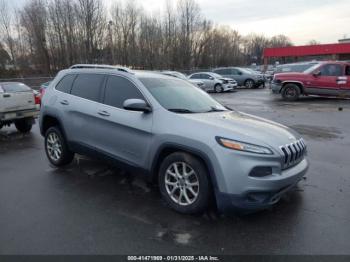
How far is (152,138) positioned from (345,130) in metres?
7.18

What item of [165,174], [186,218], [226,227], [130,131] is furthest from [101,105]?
[226,227]

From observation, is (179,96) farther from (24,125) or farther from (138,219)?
(24,125)

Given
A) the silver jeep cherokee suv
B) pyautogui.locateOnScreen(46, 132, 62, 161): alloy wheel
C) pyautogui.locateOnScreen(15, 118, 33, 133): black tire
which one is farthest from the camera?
pyautogui.locateOnScreen(15, 118, 33, 133): black tire

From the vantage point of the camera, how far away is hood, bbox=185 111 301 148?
3484 millimetres

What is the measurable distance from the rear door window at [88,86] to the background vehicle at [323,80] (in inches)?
511

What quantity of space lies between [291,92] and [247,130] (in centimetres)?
1355

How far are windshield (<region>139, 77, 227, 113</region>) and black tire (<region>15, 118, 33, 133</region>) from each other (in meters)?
6.55

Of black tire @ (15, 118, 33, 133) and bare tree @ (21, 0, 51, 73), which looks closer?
black tire @ (15, 118, 33, 133)

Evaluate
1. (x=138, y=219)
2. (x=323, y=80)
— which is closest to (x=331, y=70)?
(x=323, y=80)

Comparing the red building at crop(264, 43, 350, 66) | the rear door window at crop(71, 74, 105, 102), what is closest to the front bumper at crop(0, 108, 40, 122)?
the rear door window at crop(71, 74, 105, 102)

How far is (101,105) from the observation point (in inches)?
189

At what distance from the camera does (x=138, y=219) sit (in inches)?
149

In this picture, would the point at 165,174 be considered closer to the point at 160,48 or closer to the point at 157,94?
the point at 157,94

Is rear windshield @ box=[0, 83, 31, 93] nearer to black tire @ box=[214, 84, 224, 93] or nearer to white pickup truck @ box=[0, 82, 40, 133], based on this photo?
white pickup truck @ box=[0, 82, 40, 133]
